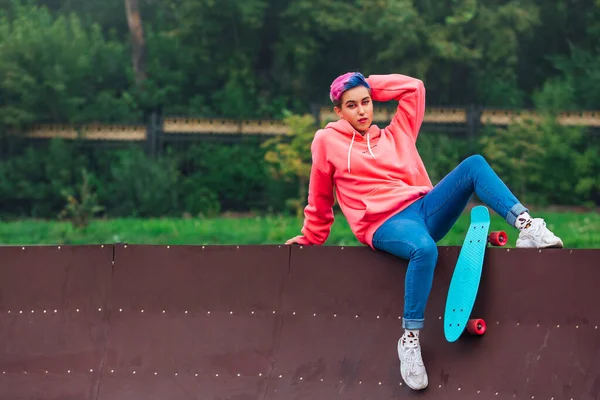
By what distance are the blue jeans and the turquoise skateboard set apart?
9 centimetres

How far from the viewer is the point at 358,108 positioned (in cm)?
415

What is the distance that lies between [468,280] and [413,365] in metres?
0.38

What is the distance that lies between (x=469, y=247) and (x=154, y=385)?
1377mm

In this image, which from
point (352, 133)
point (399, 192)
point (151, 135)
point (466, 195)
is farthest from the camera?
point (151, 135)

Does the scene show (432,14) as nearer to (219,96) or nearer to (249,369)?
(219,96)

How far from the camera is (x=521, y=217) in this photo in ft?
12.2

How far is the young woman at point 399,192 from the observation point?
3801mm

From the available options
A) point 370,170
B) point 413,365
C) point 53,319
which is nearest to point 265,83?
point 53,319

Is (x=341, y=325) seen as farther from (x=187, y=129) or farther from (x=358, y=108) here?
(x=187, y=129)

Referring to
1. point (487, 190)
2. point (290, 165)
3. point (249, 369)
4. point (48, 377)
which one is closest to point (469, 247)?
point (487, 190)

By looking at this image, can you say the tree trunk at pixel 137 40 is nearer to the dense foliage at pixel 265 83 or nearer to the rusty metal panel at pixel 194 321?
the dense foliage at pixel 265 83

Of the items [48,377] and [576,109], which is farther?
[576,109]

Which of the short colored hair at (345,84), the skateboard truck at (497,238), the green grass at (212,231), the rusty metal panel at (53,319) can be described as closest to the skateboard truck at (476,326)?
the skateboard truck at (497,238)

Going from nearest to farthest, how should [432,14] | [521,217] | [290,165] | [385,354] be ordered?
[521,217]
[385,354]
[290,165]
[432,14]
